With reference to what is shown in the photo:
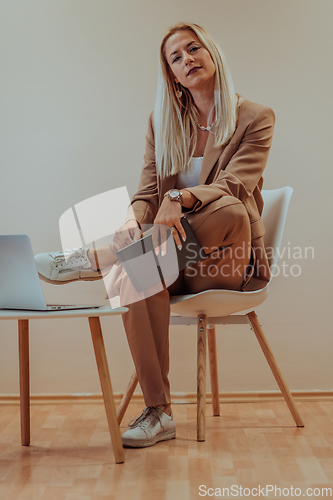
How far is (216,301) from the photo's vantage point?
130 centimetres

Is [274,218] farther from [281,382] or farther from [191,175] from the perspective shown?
[281,382]

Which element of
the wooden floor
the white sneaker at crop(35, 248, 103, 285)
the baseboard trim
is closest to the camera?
the wooden floor

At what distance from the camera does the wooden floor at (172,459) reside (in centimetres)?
95

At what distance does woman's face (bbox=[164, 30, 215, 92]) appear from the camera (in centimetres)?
150

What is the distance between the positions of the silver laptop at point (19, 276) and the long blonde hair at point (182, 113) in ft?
2.10

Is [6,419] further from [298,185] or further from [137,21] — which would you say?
[137,21]

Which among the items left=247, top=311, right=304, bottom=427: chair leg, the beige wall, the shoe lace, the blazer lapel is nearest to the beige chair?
left=247, top=311, right=304, bottom=427: chair leg

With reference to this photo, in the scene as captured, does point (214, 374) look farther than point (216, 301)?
Yes

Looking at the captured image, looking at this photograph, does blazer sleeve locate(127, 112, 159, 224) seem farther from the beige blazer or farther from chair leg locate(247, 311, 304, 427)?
chair leg locate(247, 311, 304, 427)

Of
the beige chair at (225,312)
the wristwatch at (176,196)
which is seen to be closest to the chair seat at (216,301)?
the beige chair at (225,312)

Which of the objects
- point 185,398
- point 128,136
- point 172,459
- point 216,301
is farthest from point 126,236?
point 185,398

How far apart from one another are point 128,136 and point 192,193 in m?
0.78

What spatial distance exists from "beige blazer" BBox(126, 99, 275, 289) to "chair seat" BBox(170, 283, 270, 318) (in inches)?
2.4

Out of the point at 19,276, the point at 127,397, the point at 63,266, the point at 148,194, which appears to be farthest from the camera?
the point at 148,194
